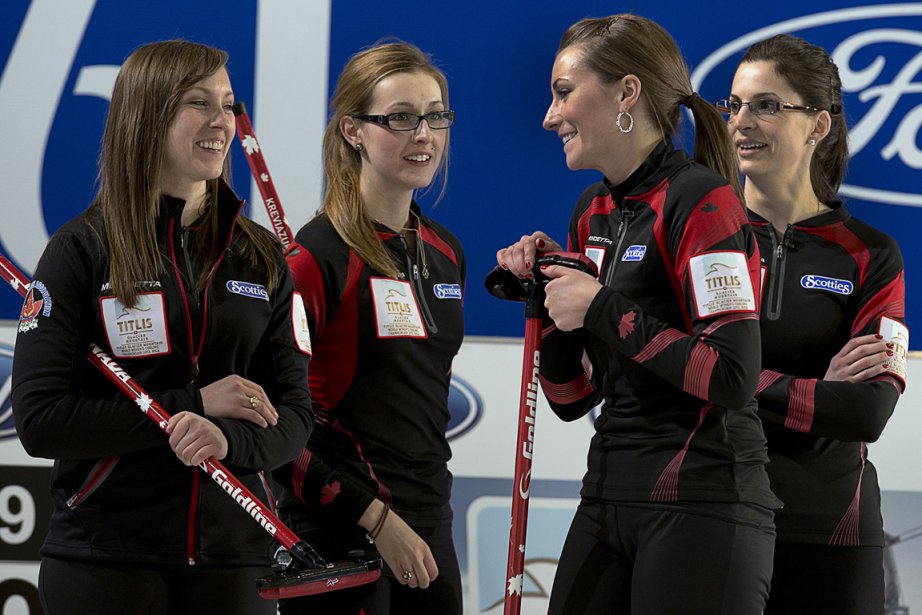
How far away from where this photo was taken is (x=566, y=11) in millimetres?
3523

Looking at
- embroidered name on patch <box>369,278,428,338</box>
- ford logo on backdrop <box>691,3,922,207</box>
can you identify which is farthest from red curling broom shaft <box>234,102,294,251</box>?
ford logo on backdrop <box>691,3,922,207</box>

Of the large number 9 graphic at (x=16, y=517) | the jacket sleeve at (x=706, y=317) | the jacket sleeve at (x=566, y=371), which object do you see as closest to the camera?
the jacket sleeve at (x=706, y=317)

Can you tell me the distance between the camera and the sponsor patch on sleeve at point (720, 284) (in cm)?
171

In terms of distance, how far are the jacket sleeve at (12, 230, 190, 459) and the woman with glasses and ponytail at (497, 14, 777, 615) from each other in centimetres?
71

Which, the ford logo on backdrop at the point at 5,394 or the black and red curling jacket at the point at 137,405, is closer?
the black and red curling jacket at the point at 137,405

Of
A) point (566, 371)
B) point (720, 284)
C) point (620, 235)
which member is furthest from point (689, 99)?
point (566, 371)

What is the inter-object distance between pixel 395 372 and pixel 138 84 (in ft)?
2.40

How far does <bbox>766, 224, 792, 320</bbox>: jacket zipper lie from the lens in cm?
232

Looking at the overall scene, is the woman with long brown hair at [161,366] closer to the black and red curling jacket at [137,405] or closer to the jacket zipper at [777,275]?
the black and red curling jacket at [137,405]

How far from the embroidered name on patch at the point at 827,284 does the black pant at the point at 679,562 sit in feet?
2.31

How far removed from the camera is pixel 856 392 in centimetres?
223

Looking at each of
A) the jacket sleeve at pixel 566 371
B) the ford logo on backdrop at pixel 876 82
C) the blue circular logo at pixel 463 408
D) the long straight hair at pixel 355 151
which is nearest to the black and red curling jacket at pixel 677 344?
the jacket sleeve at pixel 566 371

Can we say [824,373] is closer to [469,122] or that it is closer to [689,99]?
[689,99]

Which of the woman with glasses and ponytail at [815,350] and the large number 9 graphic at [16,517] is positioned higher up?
the woman with glasses and ponytail at [815,350]
